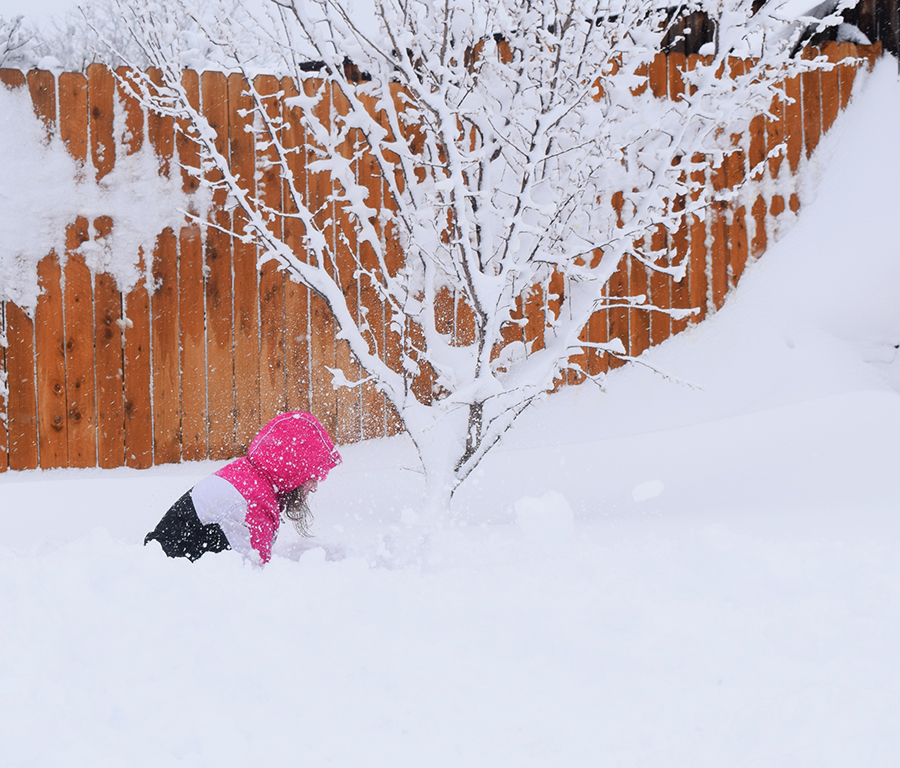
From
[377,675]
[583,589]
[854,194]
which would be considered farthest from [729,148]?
[377,675]

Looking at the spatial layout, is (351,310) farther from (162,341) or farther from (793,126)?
(793,126)

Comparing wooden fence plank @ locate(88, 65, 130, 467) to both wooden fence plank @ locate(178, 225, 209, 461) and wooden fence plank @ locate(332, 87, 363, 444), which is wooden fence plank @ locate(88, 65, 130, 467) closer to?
Result: wooden fence plank @ locate(178, 225, 209, 461)

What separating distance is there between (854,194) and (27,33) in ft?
37.3

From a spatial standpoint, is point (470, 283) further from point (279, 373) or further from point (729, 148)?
point (729, 148)

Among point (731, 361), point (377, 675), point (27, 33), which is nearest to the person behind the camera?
point (377, 675)

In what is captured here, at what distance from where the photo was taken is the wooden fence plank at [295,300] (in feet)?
12.0

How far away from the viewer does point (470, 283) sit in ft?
7.97

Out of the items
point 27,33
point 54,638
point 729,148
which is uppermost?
point 27,33

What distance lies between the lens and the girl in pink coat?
2.13 meters

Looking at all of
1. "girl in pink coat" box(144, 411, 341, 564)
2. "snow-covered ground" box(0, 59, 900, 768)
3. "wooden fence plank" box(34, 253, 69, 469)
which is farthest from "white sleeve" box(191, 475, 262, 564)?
"wooden fence plank" box(34, 253, 69, 469)

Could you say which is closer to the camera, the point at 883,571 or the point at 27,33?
the point at 883,571

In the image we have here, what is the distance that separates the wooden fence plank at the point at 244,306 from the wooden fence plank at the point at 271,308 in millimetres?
32

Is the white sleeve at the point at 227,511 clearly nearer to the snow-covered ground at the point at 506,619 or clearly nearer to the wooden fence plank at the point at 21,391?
the snow-covered ground at the point at 506,619

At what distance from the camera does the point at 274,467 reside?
2258 millimetres
